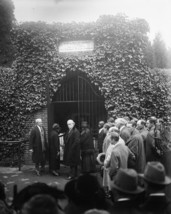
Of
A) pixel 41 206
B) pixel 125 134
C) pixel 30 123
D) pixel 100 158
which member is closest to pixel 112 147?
pixel 100 158

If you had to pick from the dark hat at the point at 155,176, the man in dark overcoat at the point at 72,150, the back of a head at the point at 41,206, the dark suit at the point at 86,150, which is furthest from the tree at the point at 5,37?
the back of a head at the point at 41,206

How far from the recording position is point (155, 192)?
152 inches

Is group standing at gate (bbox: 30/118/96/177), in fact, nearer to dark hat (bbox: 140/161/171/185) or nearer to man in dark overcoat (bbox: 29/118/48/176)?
man in dark overcoat (bbox: 29/118/48/176)

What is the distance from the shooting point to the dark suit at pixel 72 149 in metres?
10.8

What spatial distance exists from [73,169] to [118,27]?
545 cm

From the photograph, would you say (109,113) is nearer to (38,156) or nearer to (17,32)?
(38,156)

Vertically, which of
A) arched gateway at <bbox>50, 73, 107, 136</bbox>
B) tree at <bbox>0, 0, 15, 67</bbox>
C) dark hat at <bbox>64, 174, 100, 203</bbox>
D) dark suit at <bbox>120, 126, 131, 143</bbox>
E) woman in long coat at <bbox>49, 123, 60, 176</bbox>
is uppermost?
tree at <bbox>0, 0, 15, 67</bbox>

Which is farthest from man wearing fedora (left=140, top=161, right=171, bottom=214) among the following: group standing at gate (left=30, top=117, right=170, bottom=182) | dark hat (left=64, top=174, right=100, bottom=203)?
group standing at gate (left=30, top=117, right=170, bottom=182)

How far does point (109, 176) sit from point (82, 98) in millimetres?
6069

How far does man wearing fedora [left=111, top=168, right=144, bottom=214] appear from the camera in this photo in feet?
12.0

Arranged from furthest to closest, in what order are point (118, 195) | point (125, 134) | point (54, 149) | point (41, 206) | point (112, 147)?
point (54, 149), point (125, 134), point (112, 147), point (118, 195), point (41, 206)

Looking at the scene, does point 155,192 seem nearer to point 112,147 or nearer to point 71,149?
point 112,147

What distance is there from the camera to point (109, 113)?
43.2ft

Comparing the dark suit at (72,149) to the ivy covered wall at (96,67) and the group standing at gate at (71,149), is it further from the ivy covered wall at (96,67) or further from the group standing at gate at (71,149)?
the ivy covered wall at (96,67)
